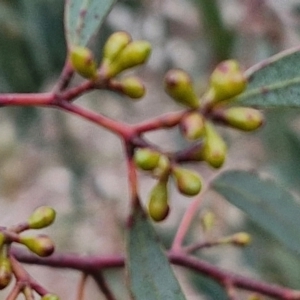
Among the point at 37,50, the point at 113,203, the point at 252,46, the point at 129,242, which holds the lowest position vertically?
the point at 113,203

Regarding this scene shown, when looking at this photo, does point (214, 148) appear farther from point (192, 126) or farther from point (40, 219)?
point (40, 219)

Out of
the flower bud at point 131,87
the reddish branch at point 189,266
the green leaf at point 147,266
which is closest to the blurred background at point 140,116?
the reddish branch at point 189,266

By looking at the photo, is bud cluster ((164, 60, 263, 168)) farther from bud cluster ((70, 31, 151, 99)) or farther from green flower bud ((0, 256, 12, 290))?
green flower bud ((0, 256, 12, 290))

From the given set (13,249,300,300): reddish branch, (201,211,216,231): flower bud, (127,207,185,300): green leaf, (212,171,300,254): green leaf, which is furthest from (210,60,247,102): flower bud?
(201,211,216,231): flower bud

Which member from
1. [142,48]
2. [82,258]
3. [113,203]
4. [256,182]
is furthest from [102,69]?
[113,203]

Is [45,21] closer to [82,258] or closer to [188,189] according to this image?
[82,258]
